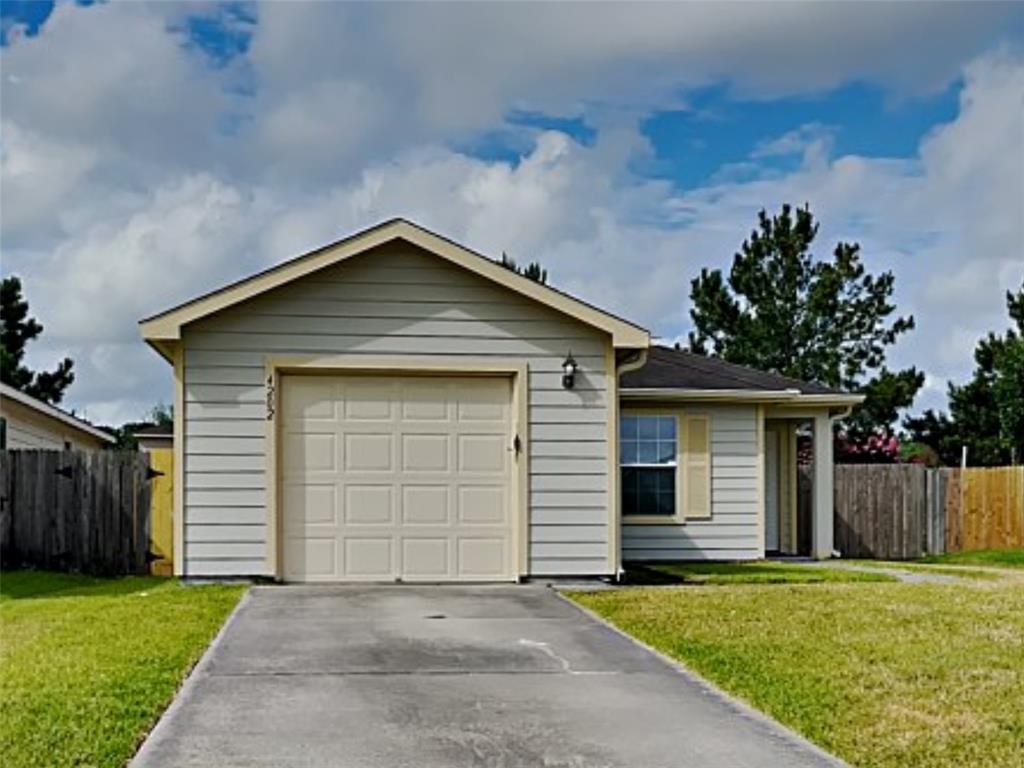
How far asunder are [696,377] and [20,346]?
2126 centimetres

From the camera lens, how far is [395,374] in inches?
540

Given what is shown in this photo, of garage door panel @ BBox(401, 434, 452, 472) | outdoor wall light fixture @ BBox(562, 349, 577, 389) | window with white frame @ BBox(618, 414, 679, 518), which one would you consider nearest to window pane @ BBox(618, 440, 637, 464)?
window with white frame @ BBox(618, 414, 679, 518)

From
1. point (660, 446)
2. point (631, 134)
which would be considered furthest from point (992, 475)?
point (631, 134)

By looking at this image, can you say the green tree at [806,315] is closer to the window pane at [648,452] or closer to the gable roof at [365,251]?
the window pane at [648,452]

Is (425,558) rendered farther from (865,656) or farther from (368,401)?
(865,656)

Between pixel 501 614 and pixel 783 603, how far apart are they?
2554 millimetres

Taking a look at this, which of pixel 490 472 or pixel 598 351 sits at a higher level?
pixel 598 351

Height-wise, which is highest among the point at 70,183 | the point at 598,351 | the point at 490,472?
the point at 70,183

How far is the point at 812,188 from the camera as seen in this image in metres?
31.2

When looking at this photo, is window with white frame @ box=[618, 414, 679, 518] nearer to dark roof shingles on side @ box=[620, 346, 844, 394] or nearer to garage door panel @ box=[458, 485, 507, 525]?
dark roof shingles on side @ box=[620, 346, 844, 394]

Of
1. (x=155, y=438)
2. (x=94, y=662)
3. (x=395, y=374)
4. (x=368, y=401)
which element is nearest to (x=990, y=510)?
(x=395, y=374)

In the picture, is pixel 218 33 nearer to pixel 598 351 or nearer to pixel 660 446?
pixel 598 351

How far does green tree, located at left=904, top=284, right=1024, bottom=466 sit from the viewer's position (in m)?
32.5

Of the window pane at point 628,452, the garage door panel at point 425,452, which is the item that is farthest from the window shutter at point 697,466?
the garage door panel at point 425,452
